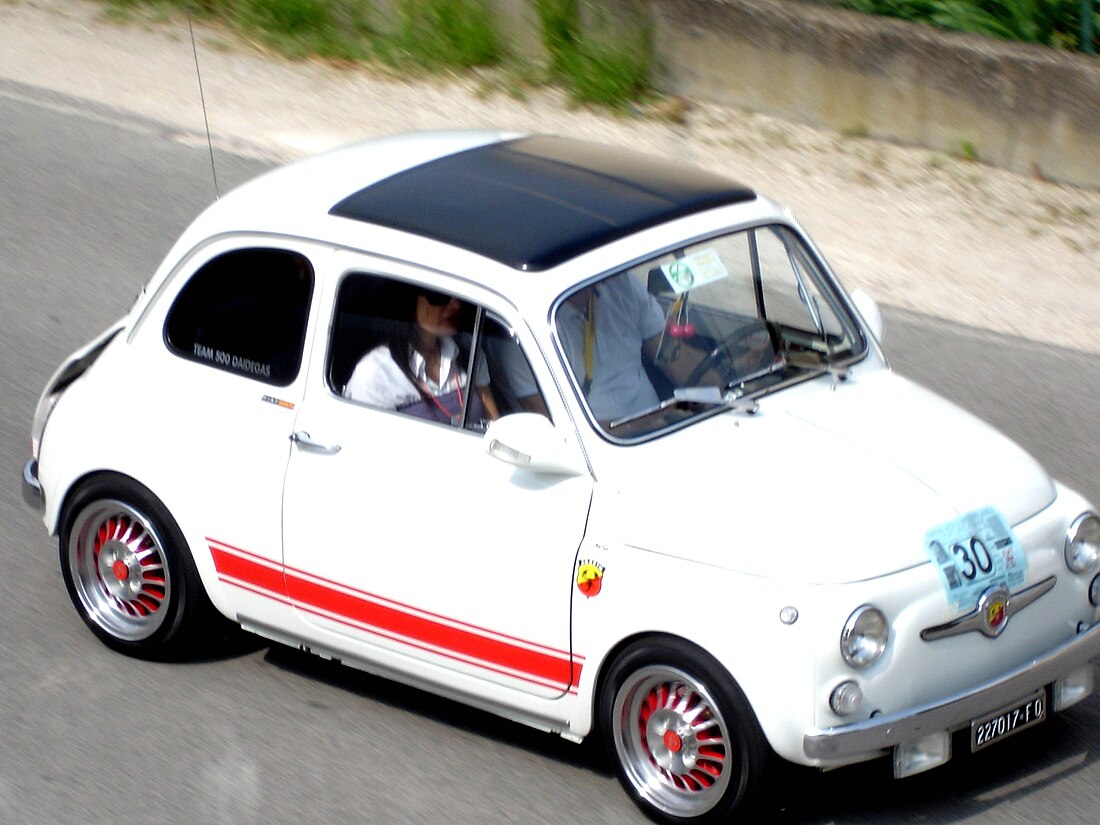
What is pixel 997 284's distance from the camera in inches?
401

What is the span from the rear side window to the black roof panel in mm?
312

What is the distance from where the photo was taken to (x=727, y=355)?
5863 millimetres

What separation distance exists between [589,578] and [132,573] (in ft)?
6.86

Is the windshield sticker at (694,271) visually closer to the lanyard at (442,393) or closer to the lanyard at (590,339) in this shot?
the lanyard at (590,339)

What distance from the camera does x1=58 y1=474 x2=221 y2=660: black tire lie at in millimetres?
6234

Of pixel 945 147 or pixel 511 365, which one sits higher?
pixel 511 365

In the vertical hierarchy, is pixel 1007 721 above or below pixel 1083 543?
below

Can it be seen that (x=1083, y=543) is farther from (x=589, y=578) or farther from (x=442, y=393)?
(x=442, y=393)

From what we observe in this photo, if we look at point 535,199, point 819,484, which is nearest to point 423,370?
point 535,199

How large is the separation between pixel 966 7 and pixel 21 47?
766cm

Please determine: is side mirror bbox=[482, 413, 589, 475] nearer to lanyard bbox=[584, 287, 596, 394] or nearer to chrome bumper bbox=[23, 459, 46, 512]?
lanyard bbox=[584, 287, 596, 394]

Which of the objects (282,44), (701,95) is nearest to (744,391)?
(701,95)

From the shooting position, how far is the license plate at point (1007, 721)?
518cm

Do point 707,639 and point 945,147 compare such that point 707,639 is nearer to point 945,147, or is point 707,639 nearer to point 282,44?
point 945,147
